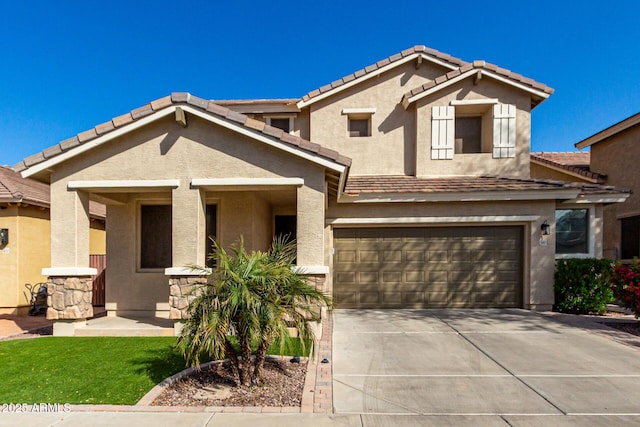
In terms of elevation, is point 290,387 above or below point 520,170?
below

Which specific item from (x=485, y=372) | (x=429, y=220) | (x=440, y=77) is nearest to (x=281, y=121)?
(x=440, y=77)

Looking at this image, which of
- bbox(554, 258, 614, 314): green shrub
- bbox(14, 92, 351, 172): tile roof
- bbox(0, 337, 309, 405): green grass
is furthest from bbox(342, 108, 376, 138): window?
bbox(0, 337, 309, 405): green grass

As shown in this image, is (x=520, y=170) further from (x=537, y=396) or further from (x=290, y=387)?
(x=290, y=387)

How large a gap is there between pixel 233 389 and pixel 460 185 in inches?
309

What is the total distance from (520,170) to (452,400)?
347 inches

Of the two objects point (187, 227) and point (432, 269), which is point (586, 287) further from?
point (187, 227)

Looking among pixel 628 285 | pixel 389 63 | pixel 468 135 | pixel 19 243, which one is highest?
pixel 389 63

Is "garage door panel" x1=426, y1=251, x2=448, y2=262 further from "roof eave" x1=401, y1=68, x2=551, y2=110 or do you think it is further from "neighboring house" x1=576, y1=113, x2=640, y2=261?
"neighboring house" x1=576, y1=113, x2=640, y2=261

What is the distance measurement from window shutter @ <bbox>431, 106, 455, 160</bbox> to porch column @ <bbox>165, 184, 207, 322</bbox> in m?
7.52

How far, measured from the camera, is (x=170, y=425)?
3.59 m

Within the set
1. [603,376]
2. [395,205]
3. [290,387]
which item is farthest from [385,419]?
[395,205]

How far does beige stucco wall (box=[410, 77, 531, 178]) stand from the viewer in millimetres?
10438

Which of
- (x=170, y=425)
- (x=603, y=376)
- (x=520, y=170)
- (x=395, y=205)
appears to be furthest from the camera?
(x=520, y=170)

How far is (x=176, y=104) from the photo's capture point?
666 centimetres
